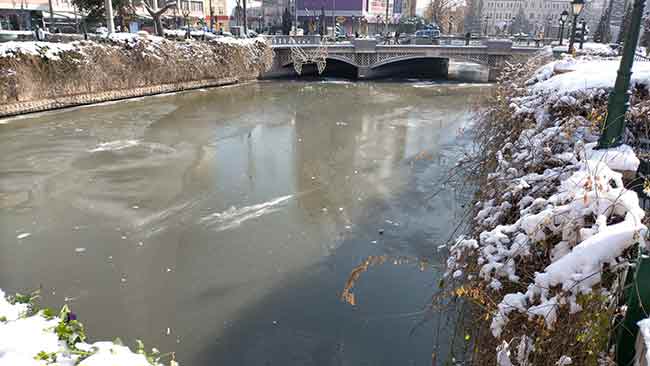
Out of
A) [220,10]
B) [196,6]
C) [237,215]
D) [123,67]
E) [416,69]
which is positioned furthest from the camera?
[220,10]

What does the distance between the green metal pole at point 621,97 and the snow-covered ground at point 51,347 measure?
4.73 metres

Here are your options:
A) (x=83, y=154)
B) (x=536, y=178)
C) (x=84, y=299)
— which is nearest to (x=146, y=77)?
(x=83, y=154)

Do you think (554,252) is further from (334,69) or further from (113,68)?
(334,69)

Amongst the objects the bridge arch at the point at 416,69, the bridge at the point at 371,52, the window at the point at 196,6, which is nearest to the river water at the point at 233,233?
the bridge at the point at 371,52

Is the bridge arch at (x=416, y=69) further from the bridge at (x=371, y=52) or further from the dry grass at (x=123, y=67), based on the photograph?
the dry grass at (x=123, y=67)

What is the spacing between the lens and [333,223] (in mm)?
11008

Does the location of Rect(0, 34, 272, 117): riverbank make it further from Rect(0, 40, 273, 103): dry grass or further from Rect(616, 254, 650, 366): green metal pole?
Rect(616, 254, 650, 366): green metal pole

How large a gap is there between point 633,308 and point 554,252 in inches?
29.6

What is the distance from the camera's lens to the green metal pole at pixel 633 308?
2.86 metres

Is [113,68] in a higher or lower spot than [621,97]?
lower

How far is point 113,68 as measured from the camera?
26.1 m

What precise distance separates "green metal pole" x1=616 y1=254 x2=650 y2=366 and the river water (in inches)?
124

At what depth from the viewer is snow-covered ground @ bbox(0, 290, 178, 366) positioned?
3.45 m

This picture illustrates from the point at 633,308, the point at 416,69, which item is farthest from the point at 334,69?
the point at 633,308
